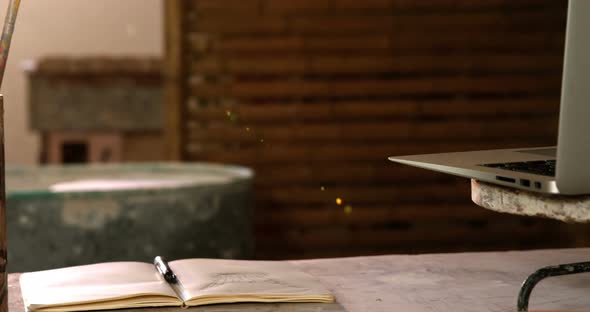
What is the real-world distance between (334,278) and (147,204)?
1416 mm

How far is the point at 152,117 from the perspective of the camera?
17.4ft

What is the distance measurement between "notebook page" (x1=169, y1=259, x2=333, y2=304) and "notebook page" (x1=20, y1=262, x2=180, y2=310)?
0.04 metres

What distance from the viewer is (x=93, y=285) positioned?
1.03m

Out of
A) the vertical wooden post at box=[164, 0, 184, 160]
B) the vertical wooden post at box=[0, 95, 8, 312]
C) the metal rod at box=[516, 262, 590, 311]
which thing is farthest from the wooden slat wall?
the vertical wooden post at box=[0, 95, 8, 312]

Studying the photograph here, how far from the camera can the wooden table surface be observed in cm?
100

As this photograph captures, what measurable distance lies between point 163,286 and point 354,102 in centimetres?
302

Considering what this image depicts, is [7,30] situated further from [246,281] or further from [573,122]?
[573,122]

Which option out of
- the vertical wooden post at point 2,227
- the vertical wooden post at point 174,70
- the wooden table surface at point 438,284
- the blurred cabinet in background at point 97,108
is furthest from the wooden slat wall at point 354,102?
the vertical wooden post at point 2,227

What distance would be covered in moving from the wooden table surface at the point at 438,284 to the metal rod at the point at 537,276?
39 millimetres

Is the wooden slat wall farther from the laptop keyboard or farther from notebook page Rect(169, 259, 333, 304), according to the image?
the laptop keyboard

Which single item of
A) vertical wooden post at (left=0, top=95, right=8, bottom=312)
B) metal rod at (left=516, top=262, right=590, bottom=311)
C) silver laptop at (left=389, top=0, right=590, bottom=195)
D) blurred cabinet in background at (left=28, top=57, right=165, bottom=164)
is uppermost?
silver laptop at (left=389, top=0, right=590, bottom=195)

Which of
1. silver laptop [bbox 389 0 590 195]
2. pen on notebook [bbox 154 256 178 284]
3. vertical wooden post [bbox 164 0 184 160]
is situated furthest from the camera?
vertical wooden post [bbox 164 0 184 160]

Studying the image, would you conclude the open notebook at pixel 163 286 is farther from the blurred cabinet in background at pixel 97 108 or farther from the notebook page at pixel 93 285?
the blurred cabinet in background at pixel 97 108

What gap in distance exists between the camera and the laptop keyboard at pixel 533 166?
0.96 meters
